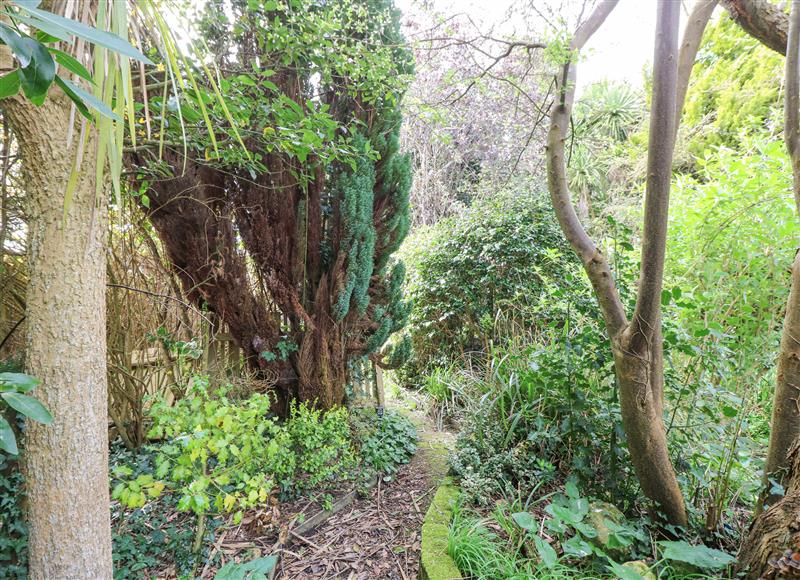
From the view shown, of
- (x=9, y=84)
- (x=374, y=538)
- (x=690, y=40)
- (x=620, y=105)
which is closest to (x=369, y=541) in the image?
(x=374, y=538)

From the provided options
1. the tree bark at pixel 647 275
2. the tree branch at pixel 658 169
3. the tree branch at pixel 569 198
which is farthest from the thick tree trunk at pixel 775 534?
the tree branch at pixel 569 198

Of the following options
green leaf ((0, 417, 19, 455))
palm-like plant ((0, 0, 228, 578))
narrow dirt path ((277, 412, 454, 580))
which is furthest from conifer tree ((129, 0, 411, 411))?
green leaf ((0, 417, 19, 455))

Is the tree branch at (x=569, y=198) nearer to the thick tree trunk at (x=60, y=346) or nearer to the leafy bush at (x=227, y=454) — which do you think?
the leafy bush at (x=227, y=454)

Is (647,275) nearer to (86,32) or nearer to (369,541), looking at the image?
(86,32)

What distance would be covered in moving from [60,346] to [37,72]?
0.85m

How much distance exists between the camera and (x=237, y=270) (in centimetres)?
245

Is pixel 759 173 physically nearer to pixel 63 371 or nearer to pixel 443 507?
pixel 443 507

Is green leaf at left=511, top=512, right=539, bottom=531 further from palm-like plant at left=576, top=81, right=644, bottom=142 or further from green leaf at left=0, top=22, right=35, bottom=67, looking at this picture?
palm-like plant at left=576, top=81, right=644, bottom=142

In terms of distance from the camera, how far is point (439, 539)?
1860 mm

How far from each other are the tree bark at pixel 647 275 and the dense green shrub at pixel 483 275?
73.8 inches

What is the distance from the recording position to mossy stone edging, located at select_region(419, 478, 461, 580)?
164 cm

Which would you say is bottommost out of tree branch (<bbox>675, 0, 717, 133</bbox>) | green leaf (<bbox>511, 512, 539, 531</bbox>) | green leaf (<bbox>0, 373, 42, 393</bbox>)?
green leaf (<bbox>511, 512, 539, 531</bbox>)

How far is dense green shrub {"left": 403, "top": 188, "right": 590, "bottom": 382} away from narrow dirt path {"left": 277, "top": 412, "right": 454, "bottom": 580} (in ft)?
6.20

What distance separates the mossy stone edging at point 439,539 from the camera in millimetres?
1643
